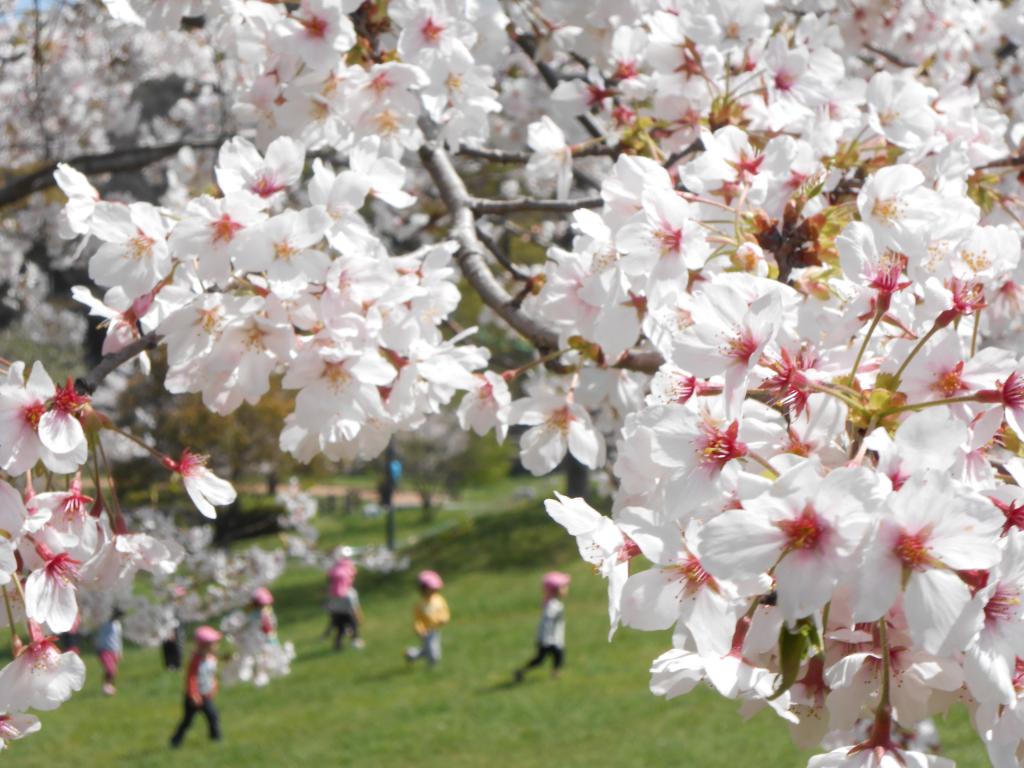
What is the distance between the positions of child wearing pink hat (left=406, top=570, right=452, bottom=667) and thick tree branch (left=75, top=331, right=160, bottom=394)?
986 centimetres

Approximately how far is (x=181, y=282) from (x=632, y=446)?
0.92 metres

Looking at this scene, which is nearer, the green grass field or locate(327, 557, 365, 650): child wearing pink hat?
the green grass field

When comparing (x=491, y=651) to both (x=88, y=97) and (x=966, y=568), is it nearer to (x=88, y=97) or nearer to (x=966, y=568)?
(x=88, y=97)

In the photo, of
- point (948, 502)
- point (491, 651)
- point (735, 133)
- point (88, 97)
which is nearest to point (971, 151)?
point (735, 133)

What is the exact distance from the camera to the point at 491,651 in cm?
1237

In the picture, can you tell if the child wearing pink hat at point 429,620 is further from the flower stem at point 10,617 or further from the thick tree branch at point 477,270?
the flower stem at point 10,617

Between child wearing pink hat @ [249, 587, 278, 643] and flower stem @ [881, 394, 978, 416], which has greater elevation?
flower stem @ [881, 394, 978, 416]

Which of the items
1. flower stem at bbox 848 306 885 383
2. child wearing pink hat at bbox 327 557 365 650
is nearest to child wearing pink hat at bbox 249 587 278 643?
child wearing pink hat at bbox 327 557 365 650

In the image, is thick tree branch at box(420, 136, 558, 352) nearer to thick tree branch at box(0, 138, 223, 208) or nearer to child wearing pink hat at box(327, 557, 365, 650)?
thick tree branch at box(0, 138, 223, 208)

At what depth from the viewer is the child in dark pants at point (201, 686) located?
9570 millimetres

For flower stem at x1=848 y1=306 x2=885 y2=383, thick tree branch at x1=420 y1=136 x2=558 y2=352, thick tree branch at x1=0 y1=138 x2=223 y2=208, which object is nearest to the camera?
flower stem at x1=848 y1=306 x2=885 y2=383

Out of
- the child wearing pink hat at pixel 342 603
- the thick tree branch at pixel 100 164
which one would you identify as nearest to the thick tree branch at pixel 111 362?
the thick tree branch at pixel 100 164

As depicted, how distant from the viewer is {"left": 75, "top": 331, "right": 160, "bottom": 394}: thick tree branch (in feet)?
6.03

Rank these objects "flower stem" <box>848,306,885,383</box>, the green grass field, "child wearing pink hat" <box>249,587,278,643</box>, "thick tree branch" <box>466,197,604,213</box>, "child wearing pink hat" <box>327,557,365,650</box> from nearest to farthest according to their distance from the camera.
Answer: "flower stem" <box>848,306,885,383</box> < "thick tree branch" <box>466,197,604,213</box> < "child wearing pink hat" <box>249,587,278,643</box> < the green grass field < "child wearing pink hat" <box>327,557,365,650</box>
